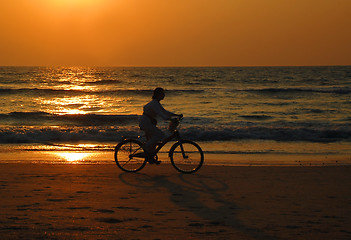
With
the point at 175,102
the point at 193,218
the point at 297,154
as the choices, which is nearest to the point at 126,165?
the point at 193,218

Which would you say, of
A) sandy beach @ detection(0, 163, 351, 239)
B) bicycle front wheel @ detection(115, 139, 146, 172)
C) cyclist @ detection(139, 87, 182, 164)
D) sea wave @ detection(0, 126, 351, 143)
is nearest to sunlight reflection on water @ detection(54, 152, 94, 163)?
sandy beach @ detection(0, 163, 351, 239)

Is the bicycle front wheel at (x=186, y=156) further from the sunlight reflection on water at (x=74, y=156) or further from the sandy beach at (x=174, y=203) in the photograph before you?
the sunlight reflection on water at (x=74, y=156)

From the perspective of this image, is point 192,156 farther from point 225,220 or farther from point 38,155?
point 38,155

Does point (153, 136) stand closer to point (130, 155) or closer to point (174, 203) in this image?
point (130, 155)

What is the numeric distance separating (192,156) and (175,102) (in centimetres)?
2790

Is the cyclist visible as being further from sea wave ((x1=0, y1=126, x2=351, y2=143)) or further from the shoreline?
sea wave ((x1=0, y1=126, x2=351, y2=143))

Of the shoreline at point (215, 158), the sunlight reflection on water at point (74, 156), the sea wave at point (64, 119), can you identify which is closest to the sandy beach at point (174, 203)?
the shoreline at point (215, 158)

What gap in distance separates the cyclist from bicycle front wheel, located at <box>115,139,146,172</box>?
0.69 feet

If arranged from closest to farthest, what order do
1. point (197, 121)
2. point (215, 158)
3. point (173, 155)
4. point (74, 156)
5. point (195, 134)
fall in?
point (173, 155) → point (215, 158) → point (74, 156) → point (195, 134) → point (197, 121)

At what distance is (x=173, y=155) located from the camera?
925 centimetres

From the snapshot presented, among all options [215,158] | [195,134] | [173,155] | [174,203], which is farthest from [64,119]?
[174,203]

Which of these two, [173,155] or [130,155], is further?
[130,155]

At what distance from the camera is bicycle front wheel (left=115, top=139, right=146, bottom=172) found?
939 cm

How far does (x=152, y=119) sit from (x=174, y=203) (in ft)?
8.02
